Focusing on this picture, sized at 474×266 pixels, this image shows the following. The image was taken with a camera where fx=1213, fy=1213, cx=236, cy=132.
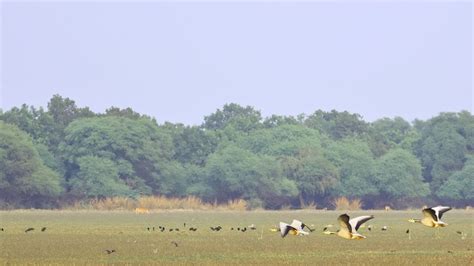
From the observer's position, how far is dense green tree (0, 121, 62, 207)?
8225 cm

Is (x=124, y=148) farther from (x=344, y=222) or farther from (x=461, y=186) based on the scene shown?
(x=344, y=222)

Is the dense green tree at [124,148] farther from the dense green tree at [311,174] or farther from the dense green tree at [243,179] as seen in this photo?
the dense green tree at [311,174]

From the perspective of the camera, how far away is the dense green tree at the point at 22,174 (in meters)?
82.2

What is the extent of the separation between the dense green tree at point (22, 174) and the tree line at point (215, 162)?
0.23 ft

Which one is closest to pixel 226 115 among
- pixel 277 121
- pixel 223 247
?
pixel 277 121

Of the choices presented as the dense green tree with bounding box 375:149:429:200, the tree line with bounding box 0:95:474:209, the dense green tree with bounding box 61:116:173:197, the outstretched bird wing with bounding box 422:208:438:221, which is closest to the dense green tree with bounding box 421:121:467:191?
the tree line with bounding box 0:95:474:209

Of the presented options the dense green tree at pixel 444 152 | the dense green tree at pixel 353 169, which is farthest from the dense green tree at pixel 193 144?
the dense green tree at pixel 444 152

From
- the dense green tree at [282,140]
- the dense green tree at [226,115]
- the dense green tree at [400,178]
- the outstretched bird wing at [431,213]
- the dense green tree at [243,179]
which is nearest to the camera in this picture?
the outstretched bird wing at [431,213]

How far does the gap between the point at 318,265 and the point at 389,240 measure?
10896 millimetres

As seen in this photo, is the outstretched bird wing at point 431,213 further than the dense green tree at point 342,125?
No

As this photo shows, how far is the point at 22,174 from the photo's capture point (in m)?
83.1

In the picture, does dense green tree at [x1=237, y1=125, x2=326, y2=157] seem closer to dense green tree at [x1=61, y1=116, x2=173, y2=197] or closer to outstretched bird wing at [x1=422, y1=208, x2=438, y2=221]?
dense green tree at [x1=61, y1=116, x2=173, y2=197]

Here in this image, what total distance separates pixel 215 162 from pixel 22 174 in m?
15.7

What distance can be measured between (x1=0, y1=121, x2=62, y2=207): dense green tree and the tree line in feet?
0.23
